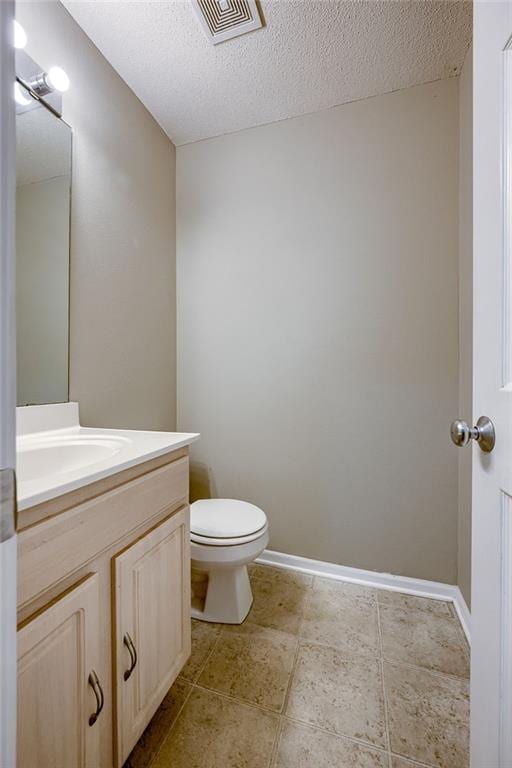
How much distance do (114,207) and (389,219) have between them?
4.27ft

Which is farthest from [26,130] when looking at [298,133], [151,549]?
[151,549]

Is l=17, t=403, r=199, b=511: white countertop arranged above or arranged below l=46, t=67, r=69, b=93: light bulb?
below

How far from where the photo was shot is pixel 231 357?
189 centimetres

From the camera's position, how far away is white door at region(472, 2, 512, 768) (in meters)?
0.52

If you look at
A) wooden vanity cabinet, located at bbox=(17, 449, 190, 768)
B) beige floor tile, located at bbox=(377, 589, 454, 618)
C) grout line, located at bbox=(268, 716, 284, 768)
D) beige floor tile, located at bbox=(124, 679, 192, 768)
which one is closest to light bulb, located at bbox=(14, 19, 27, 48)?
→ wooden vanity cabinet, located at bbox=(17, 449, 190, 768)

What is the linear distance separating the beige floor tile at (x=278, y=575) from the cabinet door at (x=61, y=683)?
1.13m

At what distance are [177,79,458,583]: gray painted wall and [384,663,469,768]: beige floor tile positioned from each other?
503mm

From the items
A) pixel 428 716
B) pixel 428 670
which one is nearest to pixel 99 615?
pixel 428 716

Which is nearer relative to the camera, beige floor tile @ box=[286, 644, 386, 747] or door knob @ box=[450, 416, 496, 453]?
door knob @ box=[450, 416, 496, 453]

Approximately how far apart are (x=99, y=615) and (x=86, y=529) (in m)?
0.20

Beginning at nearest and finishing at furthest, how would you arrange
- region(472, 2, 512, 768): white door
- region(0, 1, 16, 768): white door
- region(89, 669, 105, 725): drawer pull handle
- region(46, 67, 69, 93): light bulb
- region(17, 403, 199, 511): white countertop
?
1. region(0, 1, 16, 768): white door
2. region(472, 2, 512, 768): white door
3. region(89, 669, 105, 725): drawer pull handle
4. region(17, 403, 199, 511): white countertop
5. region(46, 67, 69, 93): light bulb

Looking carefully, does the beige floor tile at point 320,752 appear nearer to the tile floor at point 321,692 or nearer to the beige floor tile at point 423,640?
the tile floor at point 321,692

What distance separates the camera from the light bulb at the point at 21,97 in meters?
1.07

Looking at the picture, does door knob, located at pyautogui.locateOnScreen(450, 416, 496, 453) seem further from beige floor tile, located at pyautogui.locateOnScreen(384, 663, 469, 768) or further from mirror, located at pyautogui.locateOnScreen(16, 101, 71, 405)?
mirror, located at pyautogui.locateOnScreen(16, 101, 71, 405)
